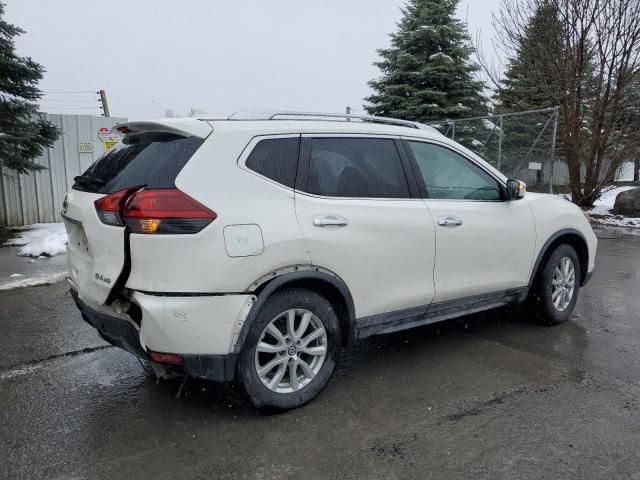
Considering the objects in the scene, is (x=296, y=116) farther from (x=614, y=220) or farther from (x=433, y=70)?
(x=433, y=70)

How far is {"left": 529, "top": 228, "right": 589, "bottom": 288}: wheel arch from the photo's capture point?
4453 millimetres

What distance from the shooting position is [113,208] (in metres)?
2.78

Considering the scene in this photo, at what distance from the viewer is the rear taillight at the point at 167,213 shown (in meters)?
2.63

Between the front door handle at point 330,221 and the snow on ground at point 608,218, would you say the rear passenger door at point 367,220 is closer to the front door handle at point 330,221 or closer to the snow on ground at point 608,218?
the front door handle at point 330,221

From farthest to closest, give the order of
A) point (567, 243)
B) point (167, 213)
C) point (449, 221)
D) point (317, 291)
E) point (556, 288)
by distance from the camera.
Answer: point (567, 243) < point (556, 288) < point (449, 221) < point (317, 291) < point (167, 213)

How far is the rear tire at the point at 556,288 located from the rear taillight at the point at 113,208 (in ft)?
11.5

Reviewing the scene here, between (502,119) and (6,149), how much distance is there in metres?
10.7

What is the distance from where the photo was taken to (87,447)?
8.86 ft

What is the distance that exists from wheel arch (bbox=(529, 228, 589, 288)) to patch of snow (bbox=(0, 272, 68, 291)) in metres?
5.44

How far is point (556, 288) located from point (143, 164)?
3708 mm

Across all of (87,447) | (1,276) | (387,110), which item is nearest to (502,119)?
(387,110)

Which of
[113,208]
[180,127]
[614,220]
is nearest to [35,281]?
[113,208]

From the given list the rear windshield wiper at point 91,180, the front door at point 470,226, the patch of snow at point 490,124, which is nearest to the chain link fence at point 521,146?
the patch of snow at point 490,124

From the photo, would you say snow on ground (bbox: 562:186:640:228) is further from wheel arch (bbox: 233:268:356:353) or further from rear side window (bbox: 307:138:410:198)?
wheel arch (bbox: 233:268:356:353)
